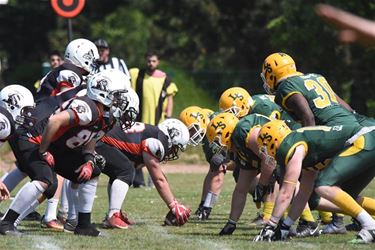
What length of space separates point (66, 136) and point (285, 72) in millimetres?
1942

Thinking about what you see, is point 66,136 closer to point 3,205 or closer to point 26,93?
point 26,93

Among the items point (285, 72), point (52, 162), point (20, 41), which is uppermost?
point (285, 72)

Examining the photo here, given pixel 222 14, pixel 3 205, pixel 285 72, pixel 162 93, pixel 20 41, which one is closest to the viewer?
pixel 285 72

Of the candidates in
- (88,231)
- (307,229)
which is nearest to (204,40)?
(307,229)

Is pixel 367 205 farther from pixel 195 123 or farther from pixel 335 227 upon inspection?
pixel 195 123

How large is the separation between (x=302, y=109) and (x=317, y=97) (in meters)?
0.18

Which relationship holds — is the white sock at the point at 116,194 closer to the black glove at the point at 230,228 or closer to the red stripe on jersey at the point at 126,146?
the red stripe on jersey at the point at 126,146

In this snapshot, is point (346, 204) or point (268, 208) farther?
point (268, 208)

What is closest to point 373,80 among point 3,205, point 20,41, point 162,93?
point 162,93

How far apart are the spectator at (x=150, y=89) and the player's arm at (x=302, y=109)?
21.0ft

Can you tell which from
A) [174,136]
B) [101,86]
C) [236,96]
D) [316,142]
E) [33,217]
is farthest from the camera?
[236,96]

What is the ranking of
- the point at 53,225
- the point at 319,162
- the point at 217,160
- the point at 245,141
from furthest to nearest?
the point at 217,160, the point at 53,225, the point at 245,141, the point at 319,162

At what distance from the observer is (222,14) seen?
32.4m

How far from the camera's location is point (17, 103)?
9047 mm
